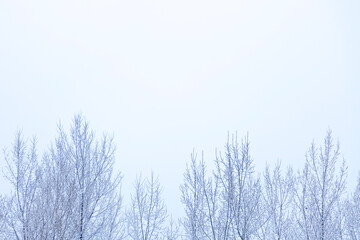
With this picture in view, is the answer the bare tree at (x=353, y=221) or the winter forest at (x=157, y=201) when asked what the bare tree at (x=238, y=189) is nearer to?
the winter forest at (x=157, y=201)

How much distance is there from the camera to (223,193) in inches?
354

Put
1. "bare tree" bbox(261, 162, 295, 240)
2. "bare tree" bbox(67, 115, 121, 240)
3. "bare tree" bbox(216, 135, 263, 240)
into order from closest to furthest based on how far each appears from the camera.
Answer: "bare tree" bbox(216, 135, 263, 240)
"bare tree" bbox(67, 115, 121, 240)
"bare tree" bbox(261, 162, 295, 240)

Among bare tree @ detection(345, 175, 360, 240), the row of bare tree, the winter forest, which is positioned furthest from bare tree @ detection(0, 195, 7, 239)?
bare tree @ detection(345, 175, 360, 240)

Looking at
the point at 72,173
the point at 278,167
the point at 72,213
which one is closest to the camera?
the point at 72,213

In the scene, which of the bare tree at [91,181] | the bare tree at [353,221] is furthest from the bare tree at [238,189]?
the bare tree at [353,221]

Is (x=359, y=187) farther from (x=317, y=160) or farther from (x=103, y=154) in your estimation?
(x=103, y=154)

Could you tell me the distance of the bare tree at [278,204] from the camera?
1696 cm

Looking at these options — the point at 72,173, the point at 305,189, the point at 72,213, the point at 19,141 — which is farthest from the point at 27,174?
the point at 305,189

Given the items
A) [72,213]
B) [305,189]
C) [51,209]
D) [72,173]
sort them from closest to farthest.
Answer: [51,209] → [72,213] → [72,173] → [305,189]

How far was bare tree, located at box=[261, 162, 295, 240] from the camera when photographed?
16962mm

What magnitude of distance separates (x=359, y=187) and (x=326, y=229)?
Result: 6057 millimetres

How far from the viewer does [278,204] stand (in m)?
17.8

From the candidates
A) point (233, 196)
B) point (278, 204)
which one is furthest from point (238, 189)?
point (278, 204)

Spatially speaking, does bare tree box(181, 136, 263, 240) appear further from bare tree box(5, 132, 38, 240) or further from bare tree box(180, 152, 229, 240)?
bare tree box(5, 132, 38, 240)
